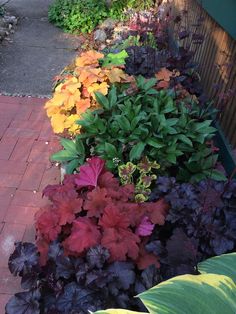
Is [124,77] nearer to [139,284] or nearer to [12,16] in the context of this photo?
[139,284]

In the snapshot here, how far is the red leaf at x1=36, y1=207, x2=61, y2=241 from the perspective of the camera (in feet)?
6.75

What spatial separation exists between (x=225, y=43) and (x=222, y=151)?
2.74ft

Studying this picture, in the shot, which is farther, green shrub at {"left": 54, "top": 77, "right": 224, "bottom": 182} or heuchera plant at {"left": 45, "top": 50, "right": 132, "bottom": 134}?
heuchera plant at {"left": 45, "top": 50, "right": 132, "bottom": 134}

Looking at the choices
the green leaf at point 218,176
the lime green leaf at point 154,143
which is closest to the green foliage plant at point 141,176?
the lime green leaf at point 154,143

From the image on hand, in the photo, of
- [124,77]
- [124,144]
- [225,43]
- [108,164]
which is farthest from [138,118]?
[225,43]

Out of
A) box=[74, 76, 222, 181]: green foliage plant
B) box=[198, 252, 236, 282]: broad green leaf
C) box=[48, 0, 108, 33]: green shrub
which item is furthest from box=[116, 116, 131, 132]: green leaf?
box=[48, 0, 108, 33]: green shrub

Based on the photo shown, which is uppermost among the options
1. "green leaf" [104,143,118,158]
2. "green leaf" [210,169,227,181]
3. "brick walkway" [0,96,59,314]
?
"green leaf" [210,169,227,181]

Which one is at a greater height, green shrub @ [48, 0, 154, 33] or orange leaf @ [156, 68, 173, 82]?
orange leaf @ [156, 68, 173, 82]

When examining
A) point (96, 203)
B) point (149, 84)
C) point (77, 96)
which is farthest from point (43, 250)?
point (149, 84)

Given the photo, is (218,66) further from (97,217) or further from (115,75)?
(97,217)

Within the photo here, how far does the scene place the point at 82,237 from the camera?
1926 mm

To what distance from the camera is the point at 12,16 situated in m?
6.55

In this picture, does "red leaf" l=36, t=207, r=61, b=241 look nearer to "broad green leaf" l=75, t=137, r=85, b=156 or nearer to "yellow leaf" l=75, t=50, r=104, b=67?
"broad green leaf" l=75, t=137, r=85, b=156

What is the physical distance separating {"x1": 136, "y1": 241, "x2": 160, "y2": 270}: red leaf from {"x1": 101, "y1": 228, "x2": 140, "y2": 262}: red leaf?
6cm
